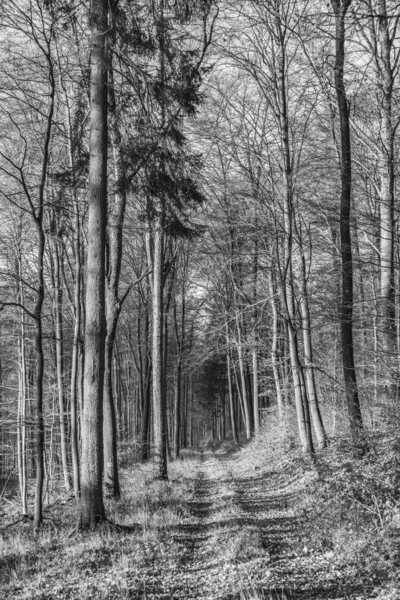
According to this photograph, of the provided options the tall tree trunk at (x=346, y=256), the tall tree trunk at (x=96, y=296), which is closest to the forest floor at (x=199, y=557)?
the tall tree trunk at (x=96, y=296)

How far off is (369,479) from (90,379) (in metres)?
4.39

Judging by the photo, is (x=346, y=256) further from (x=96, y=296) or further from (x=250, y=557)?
(x=250, y=557)

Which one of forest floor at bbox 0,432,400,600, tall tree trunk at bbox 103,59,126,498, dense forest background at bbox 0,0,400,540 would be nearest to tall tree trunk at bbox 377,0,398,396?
dense forest background at bbox 0,0,400,540

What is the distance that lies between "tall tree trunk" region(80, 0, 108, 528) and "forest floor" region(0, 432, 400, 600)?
0.68 metres

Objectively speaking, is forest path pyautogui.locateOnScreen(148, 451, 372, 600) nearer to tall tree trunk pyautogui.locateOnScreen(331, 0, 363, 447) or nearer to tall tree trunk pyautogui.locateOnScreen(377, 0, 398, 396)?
tall tree trunk pyautogui.locateOnScreen(331, 0, 363, 447)

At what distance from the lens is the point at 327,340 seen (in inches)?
834

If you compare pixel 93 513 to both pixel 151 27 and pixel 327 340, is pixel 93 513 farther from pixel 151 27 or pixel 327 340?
pixel 327 340

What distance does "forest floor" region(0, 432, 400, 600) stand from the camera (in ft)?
14.5

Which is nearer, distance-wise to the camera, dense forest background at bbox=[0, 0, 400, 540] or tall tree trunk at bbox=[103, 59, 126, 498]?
dense forest background at bbox=[0, 0, 400, 540]

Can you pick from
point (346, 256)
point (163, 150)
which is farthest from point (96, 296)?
point (346, 256)

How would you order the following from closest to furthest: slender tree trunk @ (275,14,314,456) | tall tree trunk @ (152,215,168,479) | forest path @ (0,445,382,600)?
forest path @ (0,445,382,600), slender tree trunk @ (275,14,314,456), tall tree trunk @ (152,215,168,479)

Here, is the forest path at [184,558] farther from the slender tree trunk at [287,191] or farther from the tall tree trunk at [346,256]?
the slender tree trunk at [287,191]

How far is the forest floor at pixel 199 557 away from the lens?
4418 mm

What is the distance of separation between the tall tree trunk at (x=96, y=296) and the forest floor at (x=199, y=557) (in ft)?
2.24
